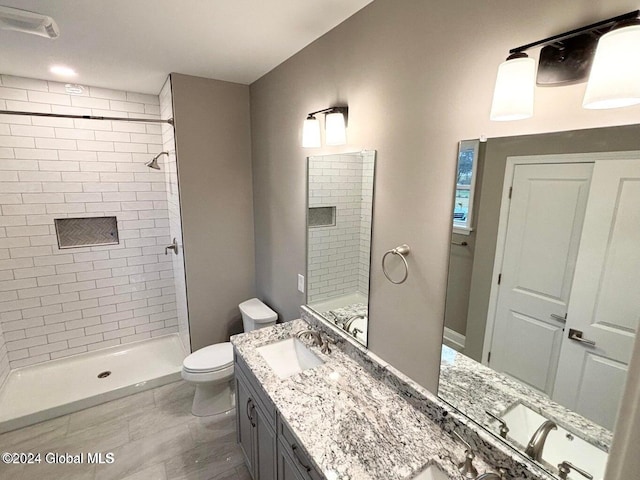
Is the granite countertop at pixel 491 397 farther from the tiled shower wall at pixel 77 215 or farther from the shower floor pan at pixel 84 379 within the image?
the tiled shower wall at pixel 77 215

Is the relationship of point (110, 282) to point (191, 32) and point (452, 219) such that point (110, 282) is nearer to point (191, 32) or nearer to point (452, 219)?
point (191, 32)

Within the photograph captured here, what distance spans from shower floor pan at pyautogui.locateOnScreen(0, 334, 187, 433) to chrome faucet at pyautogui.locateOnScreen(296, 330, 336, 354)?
1.70 meters

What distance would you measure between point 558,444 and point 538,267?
0.53 m

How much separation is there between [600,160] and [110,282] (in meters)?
3.65

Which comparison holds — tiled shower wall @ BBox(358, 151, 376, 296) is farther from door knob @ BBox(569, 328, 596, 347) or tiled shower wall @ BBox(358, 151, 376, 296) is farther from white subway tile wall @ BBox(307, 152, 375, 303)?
door knob @ BBox(569, 328, 596, 347)

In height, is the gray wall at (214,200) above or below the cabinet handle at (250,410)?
above

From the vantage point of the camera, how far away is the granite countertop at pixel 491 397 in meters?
0.87

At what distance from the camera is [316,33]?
1.71 metres

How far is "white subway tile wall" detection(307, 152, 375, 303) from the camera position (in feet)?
5.21

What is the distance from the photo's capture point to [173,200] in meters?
2.84

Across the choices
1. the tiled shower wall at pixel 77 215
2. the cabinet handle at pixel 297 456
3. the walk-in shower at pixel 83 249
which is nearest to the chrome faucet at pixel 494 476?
the cabinet handle at pixel 297 456

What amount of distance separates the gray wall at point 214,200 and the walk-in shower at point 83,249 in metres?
0.17

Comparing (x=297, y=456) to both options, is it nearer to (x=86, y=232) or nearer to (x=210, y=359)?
(x=210, y=359)

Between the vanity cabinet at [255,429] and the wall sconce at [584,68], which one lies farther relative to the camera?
the vanity cabinet at [255,429]
